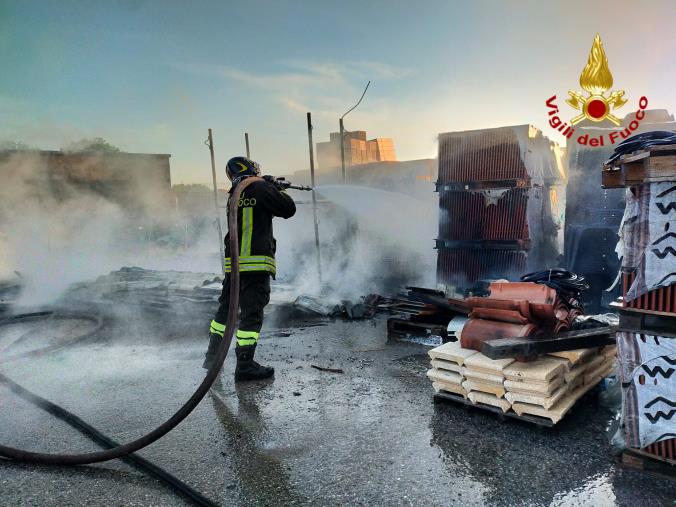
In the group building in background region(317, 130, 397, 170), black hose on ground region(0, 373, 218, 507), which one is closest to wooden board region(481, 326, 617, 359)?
black hose on ground region(0, 373, 218, 507)

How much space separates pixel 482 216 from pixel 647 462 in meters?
5.65

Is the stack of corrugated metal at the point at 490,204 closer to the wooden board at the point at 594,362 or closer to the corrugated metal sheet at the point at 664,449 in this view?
the wooden board at the point at 594,362

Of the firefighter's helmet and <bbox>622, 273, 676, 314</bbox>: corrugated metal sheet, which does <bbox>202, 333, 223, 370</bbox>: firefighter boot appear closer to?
the firefighter's helmet

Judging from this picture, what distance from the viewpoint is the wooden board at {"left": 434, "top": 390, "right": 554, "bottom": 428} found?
10.3 ft

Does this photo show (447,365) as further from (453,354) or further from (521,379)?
(521,379)

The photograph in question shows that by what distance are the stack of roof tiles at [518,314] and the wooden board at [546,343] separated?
6.8 inches

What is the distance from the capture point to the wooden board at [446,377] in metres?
3.57

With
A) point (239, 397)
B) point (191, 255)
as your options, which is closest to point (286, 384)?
point (239, 397)

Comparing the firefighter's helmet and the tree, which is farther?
the tree

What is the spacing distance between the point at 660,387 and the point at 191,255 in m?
14.3

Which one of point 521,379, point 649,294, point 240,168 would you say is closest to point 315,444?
point 521,379

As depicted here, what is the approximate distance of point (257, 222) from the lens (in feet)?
14.7

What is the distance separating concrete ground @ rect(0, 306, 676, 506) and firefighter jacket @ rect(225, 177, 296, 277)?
121 centimetres

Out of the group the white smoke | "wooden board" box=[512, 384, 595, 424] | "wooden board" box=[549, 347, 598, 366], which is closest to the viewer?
"wooden board" box=[512, 384, 595, 424]
